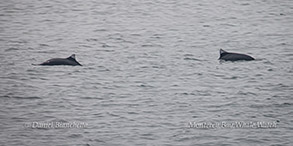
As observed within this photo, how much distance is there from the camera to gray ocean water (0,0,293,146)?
17.2 metres

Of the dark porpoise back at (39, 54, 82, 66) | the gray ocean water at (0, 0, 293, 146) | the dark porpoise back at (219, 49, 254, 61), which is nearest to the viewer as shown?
the gray ocean water at (0, 0, 293, 146)

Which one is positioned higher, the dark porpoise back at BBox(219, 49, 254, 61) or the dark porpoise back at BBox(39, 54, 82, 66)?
the dark porpoise back at BBox(39, 54, 82, 66)

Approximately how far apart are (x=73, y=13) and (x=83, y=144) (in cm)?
2615

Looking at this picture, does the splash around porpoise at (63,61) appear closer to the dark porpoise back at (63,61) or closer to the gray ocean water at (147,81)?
the dark porpoise back at (63,61)

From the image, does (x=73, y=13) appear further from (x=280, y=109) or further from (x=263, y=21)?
(x=280, y=109)

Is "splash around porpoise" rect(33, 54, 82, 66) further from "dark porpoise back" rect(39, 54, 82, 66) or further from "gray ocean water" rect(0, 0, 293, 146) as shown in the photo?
"gray ocean water" rect(0, 0, 293, 146)

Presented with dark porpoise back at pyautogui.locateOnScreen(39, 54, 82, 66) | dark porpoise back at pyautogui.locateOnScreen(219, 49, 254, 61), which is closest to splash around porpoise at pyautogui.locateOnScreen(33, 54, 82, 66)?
dark porpoise back at pyautogui.locateOnScreen(39, 54, 82, 66)

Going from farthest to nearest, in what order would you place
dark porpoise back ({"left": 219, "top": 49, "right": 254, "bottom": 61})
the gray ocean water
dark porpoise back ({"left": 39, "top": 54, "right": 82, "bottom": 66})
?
dark porpoise back ({"left": 219, "top": 49, "right": 254, "bottom": 61})
dark porpoise back ({"left": 39, "top": 54, "right": 82, "bottom": 66})
the gray ocean water

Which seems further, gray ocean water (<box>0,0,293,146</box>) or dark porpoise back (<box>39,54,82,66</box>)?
dark porpoise back (<box>39,54,82,66</box>)

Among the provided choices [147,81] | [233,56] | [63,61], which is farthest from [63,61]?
[233,56]

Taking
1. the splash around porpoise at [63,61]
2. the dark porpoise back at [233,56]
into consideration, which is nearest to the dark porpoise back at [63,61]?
the splash around porpoise at [63,61]

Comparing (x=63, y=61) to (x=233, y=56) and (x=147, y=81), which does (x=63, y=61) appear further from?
(x=233, y=56)

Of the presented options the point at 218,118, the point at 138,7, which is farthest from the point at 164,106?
the point at 138,7

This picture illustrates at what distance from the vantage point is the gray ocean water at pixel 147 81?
17203 mm
